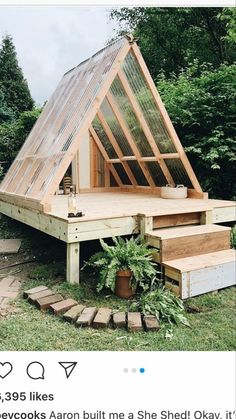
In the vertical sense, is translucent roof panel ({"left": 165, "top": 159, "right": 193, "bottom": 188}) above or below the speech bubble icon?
above

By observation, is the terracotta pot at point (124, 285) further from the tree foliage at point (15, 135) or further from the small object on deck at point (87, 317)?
the tree foliage at point (15, 135)

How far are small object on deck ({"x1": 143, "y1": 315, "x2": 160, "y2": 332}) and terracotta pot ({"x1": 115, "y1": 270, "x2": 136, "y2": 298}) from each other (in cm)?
44

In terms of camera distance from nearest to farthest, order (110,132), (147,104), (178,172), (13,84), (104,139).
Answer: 1. (147,104)
2. (178,172)
3. (110,132)
4. (104,139)
5. (13,84)

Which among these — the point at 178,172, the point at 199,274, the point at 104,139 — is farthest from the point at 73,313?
the point at 104,139

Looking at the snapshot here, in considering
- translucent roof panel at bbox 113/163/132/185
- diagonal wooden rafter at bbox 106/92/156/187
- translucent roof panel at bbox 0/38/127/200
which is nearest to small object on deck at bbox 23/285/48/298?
translucent roof panel at bbox 0/38/127/200

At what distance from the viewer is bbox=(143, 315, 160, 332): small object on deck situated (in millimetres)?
2414

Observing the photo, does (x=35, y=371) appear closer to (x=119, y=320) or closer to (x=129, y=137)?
(x=119, y=320)

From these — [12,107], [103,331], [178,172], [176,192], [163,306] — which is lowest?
[103,331]

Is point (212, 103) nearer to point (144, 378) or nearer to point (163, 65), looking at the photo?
point (144, 378)

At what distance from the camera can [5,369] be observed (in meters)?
1.86

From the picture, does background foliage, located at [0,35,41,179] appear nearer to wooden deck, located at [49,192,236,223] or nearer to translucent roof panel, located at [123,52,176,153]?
translucent roof panel, located at [123,52,176,153]

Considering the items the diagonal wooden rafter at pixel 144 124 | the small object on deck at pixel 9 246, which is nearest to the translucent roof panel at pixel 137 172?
the diagonal wooden rafter at pixel 144 124

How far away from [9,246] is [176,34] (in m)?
8.56

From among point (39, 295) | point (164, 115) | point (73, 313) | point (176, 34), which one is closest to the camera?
point (73, 313)
